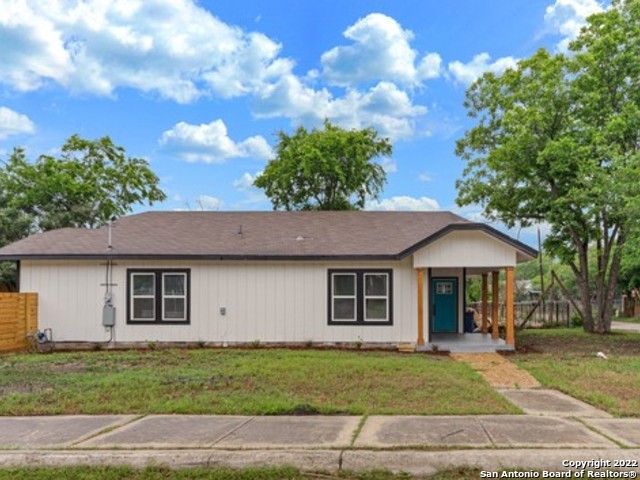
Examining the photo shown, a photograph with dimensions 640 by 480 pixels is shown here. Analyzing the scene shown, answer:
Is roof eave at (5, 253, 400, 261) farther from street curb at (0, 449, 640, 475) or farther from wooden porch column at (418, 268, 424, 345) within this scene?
street curb at (0, 449, 640, 475)

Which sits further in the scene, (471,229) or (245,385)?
(471,229)

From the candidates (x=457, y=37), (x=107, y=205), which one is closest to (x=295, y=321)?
(x=457, y=37)

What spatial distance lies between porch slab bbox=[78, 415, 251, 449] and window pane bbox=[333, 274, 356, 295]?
759cm

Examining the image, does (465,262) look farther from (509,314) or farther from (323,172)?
(323,172)

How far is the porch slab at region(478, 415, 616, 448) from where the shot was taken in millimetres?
5115

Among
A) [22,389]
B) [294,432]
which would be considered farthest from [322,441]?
[22,389]

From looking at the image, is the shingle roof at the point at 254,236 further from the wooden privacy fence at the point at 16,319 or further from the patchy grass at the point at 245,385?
the patchy grass at the point at 245,385

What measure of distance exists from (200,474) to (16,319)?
419 inches

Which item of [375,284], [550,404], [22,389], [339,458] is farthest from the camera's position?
[375,284]

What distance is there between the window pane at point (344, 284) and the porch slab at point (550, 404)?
6079 millimetres

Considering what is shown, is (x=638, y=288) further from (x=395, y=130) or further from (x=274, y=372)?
(x=274, y=372)

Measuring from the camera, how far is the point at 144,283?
547 inches

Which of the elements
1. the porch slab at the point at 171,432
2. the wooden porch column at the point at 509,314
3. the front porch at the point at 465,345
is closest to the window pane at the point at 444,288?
the front porch at the point at 465,345

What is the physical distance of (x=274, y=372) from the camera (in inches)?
366
